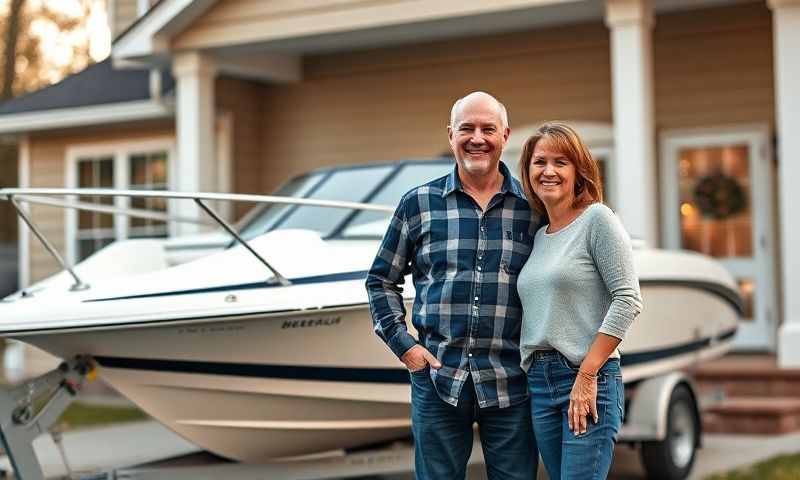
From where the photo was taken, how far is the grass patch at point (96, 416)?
388 inches

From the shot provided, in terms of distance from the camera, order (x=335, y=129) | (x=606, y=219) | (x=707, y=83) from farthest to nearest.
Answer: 1. (x=335, y=129)
2. (x=707, y=83)
3. (x=606, y=219)

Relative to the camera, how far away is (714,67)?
10.6 m

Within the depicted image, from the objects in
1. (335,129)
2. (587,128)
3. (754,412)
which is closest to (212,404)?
(754,412)

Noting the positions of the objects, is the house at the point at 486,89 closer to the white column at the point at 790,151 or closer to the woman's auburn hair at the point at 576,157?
the white column at the point at 790,151

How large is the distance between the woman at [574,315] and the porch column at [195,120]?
757 cm

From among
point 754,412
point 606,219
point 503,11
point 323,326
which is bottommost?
point 754,412

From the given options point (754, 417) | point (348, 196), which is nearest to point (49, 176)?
point (348, 196)

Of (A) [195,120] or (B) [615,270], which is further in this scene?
(A) [195,120]

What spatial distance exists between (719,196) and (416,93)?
3.40 meters

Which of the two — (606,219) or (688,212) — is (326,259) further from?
(688,212)

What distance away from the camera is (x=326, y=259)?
5434 millimetres

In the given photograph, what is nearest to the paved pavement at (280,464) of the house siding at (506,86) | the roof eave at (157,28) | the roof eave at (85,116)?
the roof eave at (157,28)

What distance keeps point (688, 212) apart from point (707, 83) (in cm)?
126

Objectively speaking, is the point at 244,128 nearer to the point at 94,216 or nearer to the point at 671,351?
the point at 94,216
